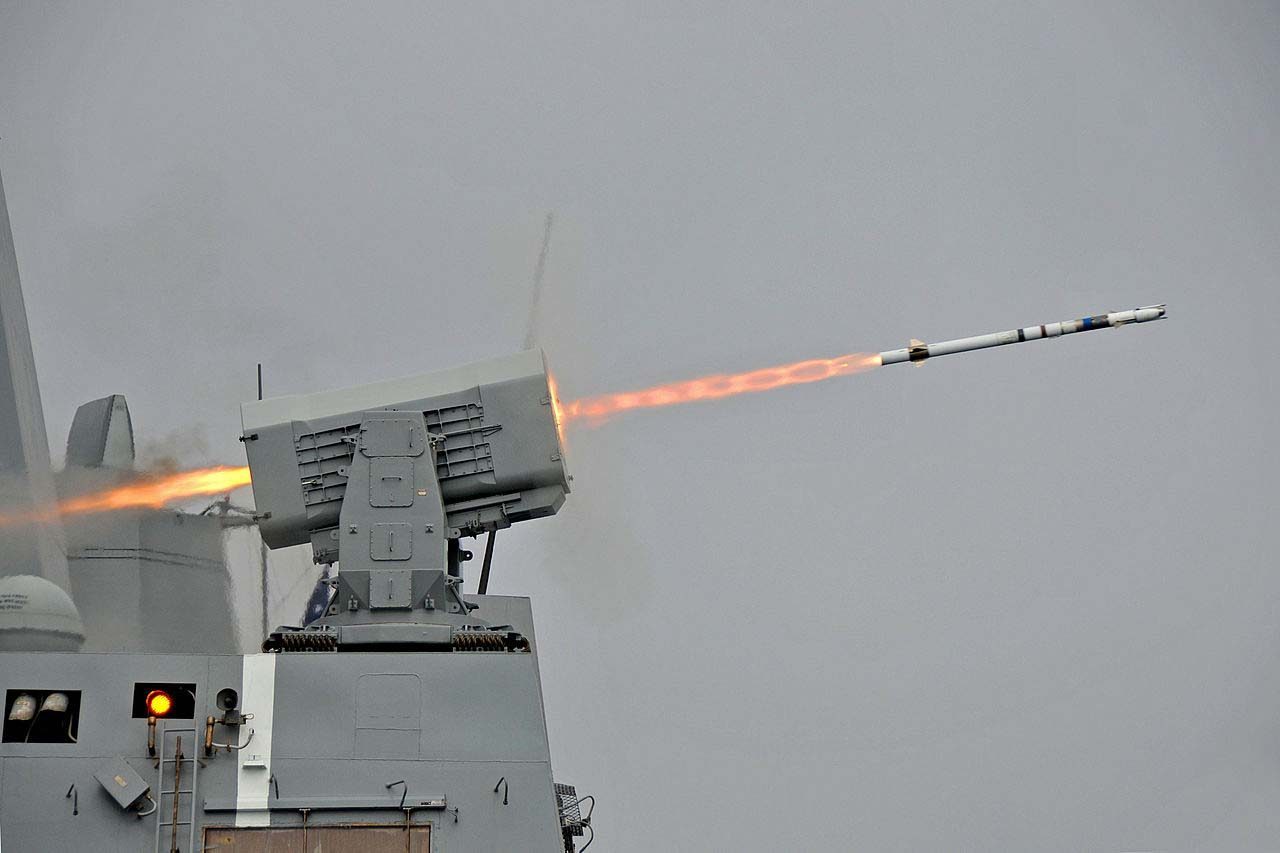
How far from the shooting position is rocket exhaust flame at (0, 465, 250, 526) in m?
18.0

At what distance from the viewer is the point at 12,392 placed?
1742cm

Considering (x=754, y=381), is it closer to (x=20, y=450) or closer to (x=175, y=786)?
(x=20, y=450)

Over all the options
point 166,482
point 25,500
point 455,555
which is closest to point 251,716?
point 455,555

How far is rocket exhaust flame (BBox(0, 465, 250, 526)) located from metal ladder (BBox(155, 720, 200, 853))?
7.19 meters

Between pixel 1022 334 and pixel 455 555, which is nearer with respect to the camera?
pixel 455 555

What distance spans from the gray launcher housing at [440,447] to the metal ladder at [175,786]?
2.54 m

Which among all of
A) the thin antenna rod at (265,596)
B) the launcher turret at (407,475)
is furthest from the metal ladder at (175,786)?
the thin antenna rod at (265,596)

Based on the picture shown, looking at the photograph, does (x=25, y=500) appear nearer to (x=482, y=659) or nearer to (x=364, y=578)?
(x=364, y=578)

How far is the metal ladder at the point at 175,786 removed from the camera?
1042cm

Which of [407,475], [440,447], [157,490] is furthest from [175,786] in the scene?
[157,490]

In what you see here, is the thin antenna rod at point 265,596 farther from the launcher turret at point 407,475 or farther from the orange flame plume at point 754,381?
the launcher turret at point 407,475

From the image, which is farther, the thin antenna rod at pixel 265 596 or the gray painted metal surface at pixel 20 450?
the thin antenna rod at pixel 265 596

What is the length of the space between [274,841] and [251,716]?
31.1 inches

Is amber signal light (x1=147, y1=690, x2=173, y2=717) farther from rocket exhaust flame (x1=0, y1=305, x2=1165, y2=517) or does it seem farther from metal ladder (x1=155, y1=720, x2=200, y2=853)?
rocket exhaust flame (x1=0, y1=305, x2=1165, y2=517)
